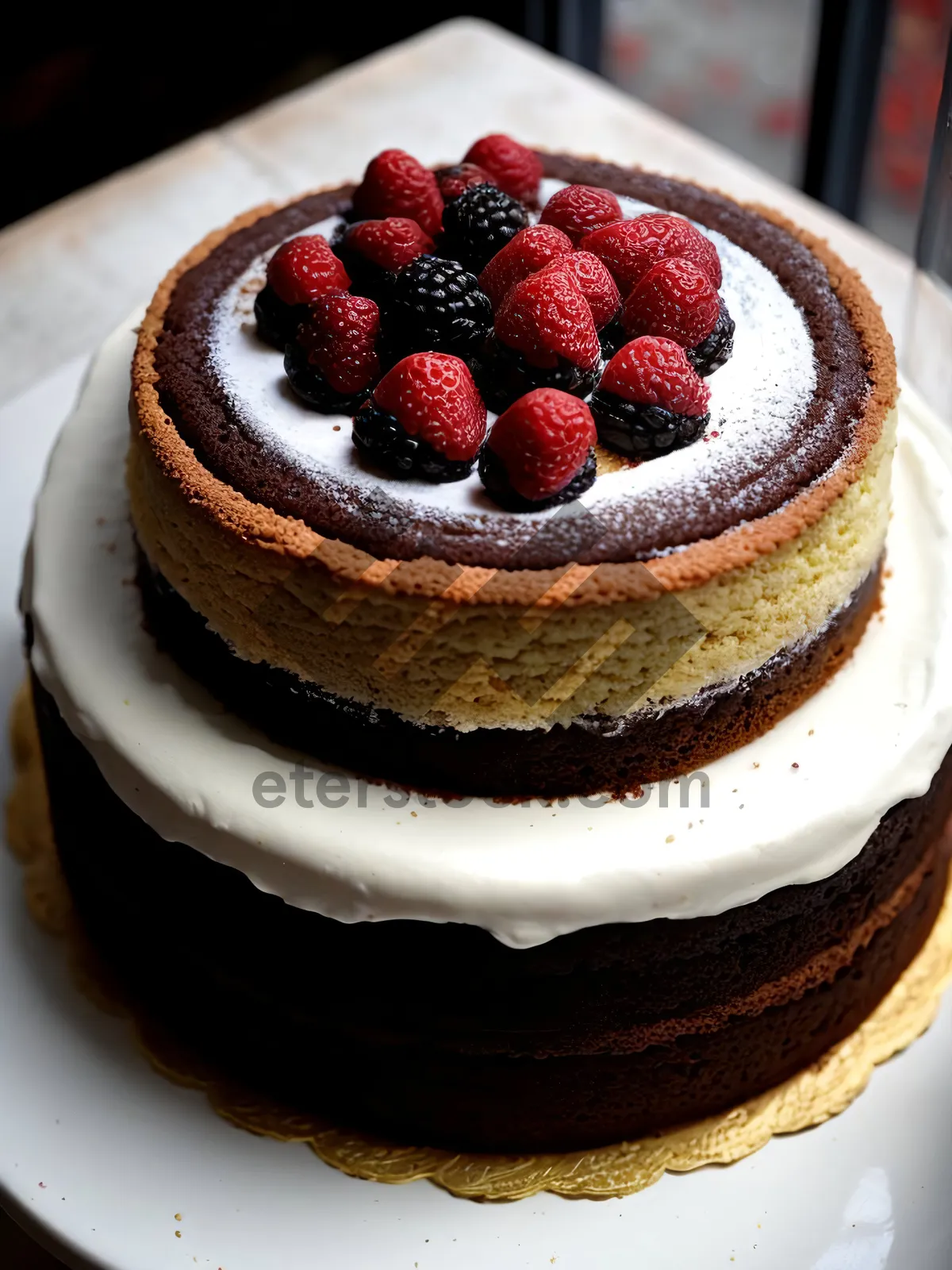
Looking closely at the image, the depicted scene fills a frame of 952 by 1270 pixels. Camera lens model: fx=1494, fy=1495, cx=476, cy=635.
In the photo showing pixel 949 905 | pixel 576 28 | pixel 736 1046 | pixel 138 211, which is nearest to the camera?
pixel 736 1046

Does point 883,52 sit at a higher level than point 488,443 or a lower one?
lower

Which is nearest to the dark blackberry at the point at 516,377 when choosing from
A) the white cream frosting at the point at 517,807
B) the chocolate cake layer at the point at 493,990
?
the white cream frosting at the point at 517,807

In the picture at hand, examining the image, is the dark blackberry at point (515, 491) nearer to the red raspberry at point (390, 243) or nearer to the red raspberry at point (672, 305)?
the red raspberry at point (672, 305)

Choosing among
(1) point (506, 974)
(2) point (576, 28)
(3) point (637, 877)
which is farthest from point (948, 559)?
(2) point (576, 28)

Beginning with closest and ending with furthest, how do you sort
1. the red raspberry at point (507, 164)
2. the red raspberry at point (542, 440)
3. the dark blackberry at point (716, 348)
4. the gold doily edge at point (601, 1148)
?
1. the red raspberry at point (542, 440)
2. the dark blackberry at point (716, 348)
3. the gold doily edge at point (601, 1148)
4. the red raspberry at point (507, 164)

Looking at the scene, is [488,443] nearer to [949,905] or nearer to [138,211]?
[949,905]

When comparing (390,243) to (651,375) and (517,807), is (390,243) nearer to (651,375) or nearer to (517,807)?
(651,375)
